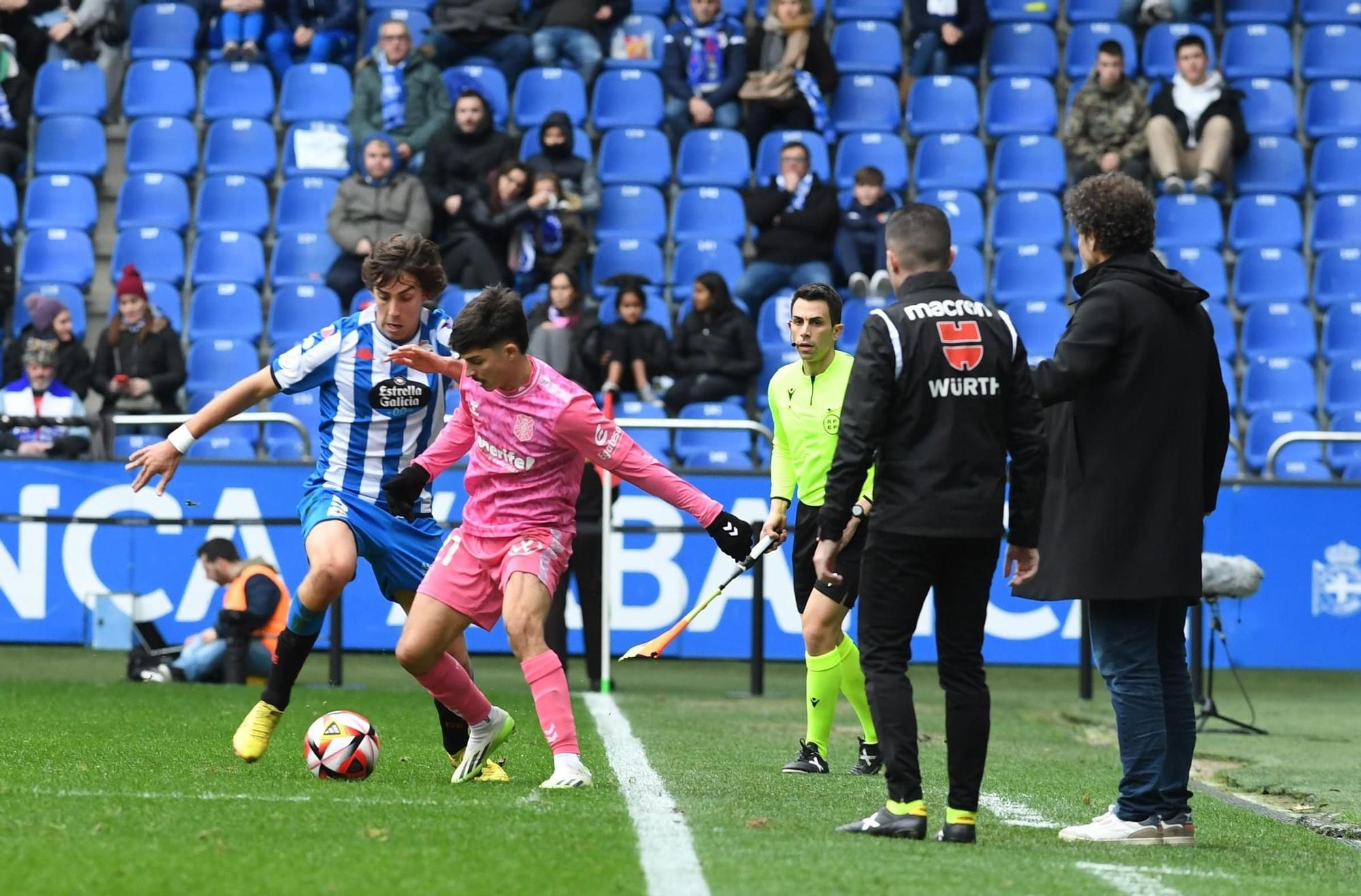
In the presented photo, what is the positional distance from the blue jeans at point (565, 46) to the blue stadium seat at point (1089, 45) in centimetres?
456

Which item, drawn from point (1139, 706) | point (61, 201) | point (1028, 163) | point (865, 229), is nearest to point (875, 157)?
point (1028, 163)

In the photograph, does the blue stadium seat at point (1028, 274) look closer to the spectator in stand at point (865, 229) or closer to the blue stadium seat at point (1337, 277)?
the spectator in stand at point (865, 229)

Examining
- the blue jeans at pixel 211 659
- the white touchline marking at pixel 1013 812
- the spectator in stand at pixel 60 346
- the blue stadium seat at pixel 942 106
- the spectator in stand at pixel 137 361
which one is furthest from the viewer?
the blue stadium seat at pixel 942 106

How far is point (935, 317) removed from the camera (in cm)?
589

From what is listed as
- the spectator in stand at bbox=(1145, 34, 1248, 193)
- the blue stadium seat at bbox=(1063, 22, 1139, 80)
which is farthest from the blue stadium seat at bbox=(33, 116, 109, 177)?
the spectator in stand at bbox=(1145, 34, 1248, 193)

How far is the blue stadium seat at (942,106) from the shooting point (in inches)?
713

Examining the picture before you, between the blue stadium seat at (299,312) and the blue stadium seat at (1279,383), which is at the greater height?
the blue stadium seat at (299,312)

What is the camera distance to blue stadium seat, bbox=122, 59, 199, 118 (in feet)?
59.2

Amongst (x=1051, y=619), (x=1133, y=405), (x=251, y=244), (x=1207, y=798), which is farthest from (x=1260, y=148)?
(x=1133, y=405)

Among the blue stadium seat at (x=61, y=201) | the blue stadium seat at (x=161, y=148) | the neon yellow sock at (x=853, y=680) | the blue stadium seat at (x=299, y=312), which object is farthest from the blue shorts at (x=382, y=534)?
the blue stadium seat at (x=161, y=148)

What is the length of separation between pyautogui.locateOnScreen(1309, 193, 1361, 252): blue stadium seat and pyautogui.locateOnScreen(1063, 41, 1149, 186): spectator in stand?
1711 millimetres

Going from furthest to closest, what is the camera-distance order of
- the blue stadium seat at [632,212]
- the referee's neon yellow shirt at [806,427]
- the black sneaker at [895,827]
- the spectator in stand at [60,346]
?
the blue stadium seat at [632,212] → the spectator in stand at [60,346] → the referee's neon yellow shirt at [806,427] → the black sneaker at [895,827]

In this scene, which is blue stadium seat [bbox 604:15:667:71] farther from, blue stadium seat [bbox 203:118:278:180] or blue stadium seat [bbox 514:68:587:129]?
blue stadium seat [bbox 203:118:278:180]

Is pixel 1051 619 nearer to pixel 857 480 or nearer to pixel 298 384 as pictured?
pixel 298 384
